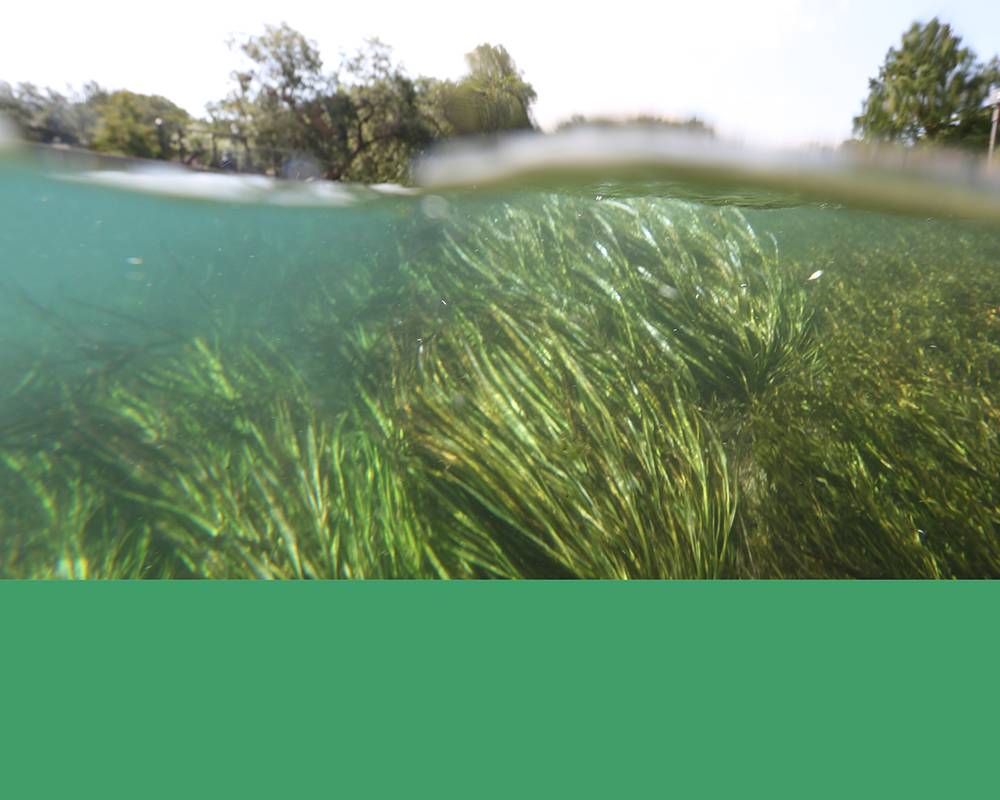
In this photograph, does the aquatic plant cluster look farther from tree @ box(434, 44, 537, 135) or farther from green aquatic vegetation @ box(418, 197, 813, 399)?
tree @ box(434, 44, 537, 135)

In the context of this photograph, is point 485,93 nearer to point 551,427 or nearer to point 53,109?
point 551,427

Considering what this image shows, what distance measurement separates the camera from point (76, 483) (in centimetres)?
175

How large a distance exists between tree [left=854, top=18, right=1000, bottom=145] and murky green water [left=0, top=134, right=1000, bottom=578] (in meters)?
0.28

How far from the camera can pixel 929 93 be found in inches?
59.5

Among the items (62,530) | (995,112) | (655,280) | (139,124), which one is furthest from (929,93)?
(62,530)

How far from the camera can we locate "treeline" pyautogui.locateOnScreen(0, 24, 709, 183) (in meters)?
1.53

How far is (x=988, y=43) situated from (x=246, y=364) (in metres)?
2.67

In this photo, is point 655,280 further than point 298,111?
Yes

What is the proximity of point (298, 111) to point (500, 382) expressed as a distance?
1080mm

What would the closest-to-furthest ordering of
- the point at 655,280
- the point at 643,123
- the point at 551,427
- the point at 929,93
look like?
the point at 929,93 < the point at 643,123 < the point at 551,427 < the point at 655,280

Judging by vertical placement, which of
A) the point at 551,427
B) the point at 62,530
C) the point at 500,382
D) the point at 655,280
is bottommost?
the point at 62,530

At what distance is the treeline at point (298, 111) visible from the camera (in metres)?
1.53

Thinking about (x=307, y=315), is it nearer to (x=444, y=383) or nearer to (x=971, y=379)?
(x=444, y=383)

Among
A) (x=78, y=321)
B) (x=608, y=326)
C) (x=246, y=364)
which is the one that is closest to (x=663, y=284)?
(x=608, y=326)
